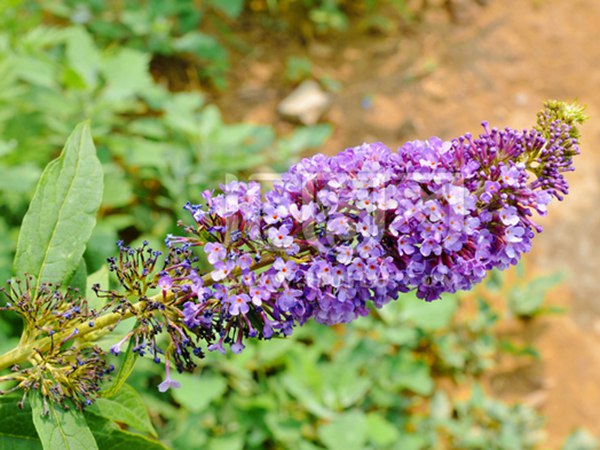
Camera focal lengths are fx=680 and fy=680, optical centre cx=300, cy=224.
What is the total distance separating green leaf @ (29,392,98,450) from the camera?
1843mm

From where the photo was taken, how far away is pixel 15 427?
6.79 ft

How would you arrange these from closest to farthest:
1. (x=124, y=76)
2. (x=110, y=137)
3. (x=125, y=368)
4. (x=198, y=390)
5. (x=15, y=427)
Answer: (x=125, y=368)
(x=15, y=427)
(x=198, y=390)
(x=110, y=137)
(x=124, y=76)

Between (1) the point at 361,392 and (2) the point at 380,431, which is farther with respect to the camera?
(1) the point at 361,392

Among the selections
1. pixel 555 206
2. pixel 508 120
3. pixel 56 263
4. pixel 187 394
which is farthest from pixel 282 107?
pixel 56 263

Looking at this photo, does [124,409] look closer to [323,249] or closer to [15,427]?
[15,427]

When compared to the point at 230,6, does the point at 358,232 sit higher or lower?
lower

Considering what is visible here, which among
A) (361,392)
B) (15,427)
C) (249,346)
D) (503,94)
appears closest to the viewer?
(15,427)

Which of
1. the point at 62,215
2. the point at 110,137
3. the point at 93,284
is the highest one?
the point at 110,137

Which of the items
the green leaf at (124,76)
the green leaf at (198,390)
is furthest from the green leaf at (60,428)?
the green leaf at (124,76)

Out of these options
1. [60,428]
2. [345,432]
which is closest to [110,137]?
[345,432]

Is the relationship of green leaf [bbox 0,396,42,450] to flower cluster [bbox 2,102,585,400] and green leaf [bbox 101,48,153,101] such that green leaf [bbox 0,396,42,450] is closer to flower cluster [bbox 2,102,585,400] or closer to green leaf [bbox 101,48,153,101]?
flower cluster [bbox 2,102,585,400]

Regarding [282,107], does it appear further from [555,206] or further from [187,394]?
[187,394]

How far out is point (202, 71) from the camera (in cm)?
645

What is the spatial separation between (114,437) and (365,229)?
→ 3.30 feet
